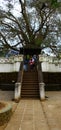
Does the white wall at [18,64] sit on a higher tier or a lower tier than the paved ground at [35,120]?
higher

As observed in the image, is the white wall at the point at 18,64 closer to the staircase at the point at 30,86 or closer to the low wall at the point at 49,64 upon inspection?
the low wall at the point at 49,64

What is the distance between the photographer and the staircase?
16.7m

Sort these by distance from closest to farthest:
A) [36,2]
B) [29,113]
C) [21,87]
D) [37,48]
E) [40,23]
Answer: [29,113] < [21,87] < [37,48] < [36,2] < [40,23]

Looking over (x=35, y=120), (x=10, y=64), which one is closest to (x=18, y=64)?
(x=10, y=64)

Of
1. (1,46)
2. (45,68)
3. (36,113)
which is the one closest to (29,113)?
(36,113)

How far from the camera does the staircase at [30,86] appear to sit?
16725mm

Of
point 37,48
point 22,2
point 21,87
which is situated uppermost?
point 22,2

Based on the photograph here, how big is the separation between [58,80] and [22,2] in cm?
881

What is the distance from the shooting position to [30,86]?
1781 cm

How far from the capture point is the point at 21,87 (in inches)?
685

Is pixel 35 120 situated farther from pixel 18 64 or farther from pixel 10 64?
pixel 10 64

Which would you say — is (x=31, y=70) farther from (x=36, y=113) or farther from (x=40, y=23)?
(x=36, y=113)

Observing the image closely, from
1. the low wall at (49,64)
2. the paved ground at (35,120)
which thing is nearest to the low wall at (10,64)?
the low wall at (49,64)

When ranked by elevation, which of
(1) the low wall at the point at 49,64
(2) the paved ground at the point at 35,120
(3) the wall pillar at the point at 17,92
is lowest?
(2) the paved ground at the point at 35,120
